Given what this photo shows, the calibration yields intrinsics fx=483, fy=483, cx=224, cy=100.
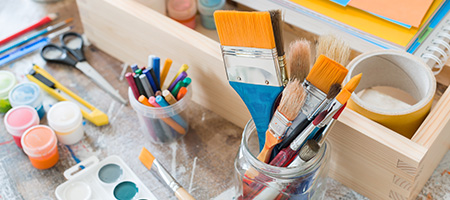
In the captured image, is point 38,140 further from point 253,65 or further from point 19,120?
point 253,65

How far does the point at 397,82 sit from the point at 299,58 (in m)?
0.22

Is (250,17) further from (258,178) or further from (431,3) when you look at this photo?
(431,3)

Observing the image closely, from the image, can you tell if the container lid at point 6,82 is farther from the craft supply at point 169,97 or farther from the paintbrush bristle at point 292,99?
the paintbrush bristle at point 292,99

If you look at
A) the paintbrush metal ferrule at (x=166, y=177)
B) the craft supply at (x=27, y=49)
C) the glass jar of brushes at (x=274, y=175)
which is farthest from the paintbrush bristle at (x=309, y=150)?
the craft supply at (x=27, y=49)

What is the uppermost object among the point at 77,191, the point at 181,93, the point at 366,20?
the point at 366,20

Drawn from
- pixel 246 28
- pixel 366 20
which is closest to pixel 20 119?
pixel 246 28

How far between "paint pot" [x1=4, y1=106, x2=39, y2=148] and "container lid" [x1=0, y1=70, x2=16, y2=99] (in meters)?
0.06

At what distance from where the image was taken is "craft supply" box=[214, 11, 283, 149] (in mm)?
482

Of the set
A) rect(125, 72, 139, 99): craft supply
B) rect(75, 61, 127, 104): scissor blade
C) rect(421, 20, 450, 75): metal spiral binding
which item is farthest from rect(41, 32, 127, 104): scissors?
rect(421, 20, 450, 75): metal spiral binding

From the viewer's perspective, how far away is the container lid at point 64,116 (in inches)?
28.6

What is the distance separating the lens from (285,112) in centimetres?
50

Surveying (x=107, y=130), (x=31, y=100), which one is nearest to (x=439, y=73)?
(x=107, y=130)

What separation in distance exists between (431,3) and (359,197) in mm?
310

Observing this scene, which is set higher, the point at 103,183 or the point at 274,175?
the point at 274,175
